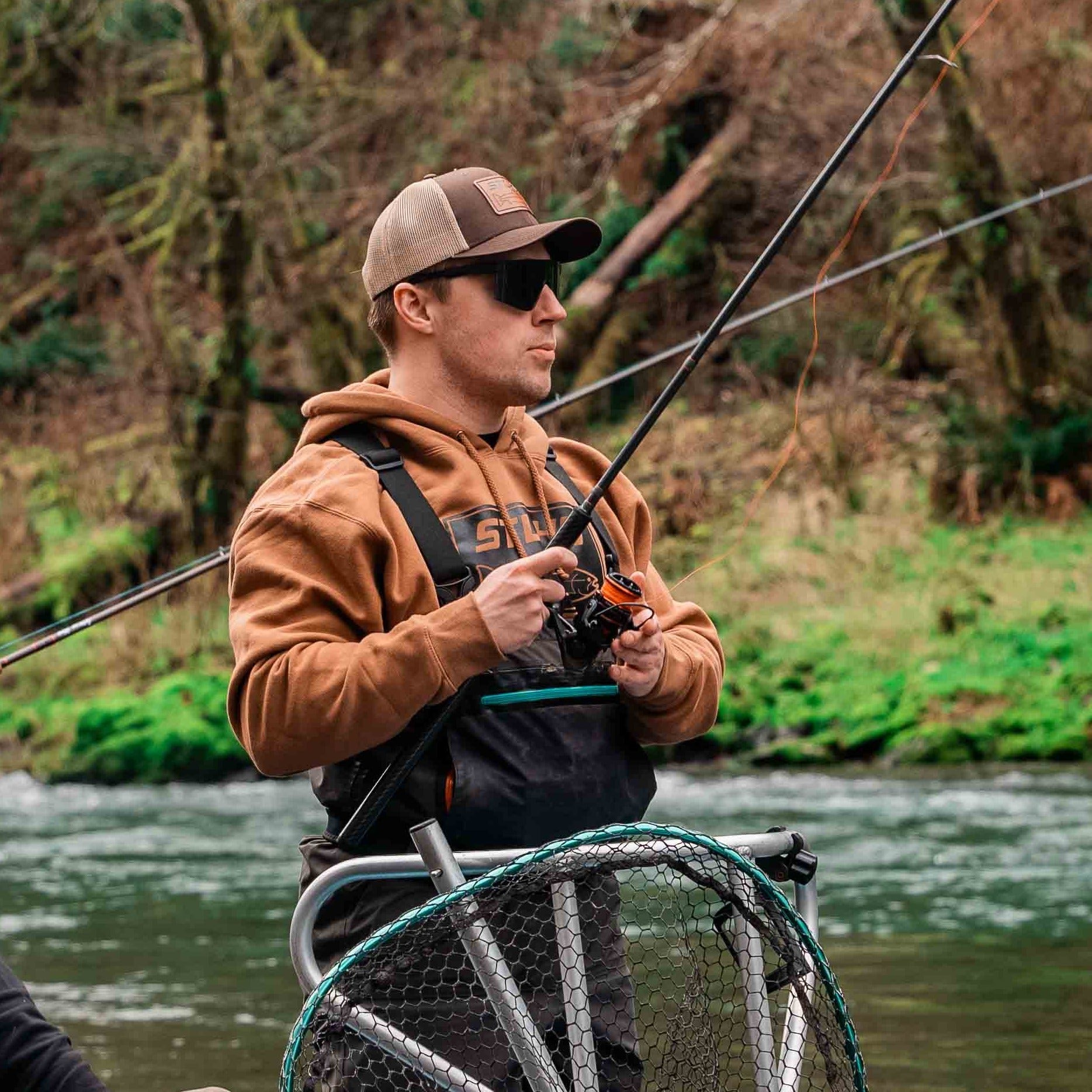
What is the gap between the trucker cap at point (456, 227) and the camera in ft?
8.12

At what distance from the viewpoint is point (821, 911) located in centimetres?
727

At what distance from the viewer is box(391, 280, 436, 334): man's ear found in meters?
2.53

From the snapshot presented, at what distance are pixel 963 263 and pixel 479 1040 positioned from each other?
13754mm

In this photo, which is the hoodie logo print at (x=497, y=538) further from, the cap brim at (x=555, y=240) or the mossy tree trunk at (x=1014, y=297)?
the mossy tree trunk at (x=1014, y=297)

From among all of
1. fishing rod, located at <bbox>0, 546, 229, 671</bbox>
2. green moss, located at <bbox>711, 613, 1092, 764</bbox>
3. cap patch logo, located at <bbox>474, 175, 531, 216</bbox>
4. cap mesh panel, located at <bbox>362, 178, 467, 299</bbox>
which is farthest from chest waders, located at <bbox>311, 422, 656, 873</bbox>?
green moss, located at <bbox>711, 613, 1092, 764</bbox>

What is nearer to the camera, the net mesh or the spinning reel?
the net mesh

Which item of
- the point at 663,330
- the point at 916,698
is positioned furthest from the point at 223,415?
the point at 916,698

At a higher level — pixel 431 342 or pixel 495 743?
pixel 431 342

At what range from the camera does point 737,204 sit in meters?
19.4

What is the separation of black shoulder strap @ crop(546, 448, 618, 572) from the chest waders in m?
0.19

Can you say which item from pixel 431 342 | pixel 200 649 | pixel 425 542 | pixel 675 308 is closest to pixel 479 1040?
pixel 425 542

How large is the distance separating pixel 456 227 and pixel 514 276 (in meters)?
0.10

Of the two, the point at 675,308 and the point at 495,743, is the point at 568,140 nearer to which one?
the point at 675,308

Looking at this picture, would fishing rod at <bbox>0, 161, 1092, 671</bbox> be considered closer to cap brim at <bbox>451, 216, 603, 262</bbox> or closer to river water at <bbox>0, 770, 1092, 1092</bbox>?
cap brim at <bbox>451, 216, 603, 262</bbox>
